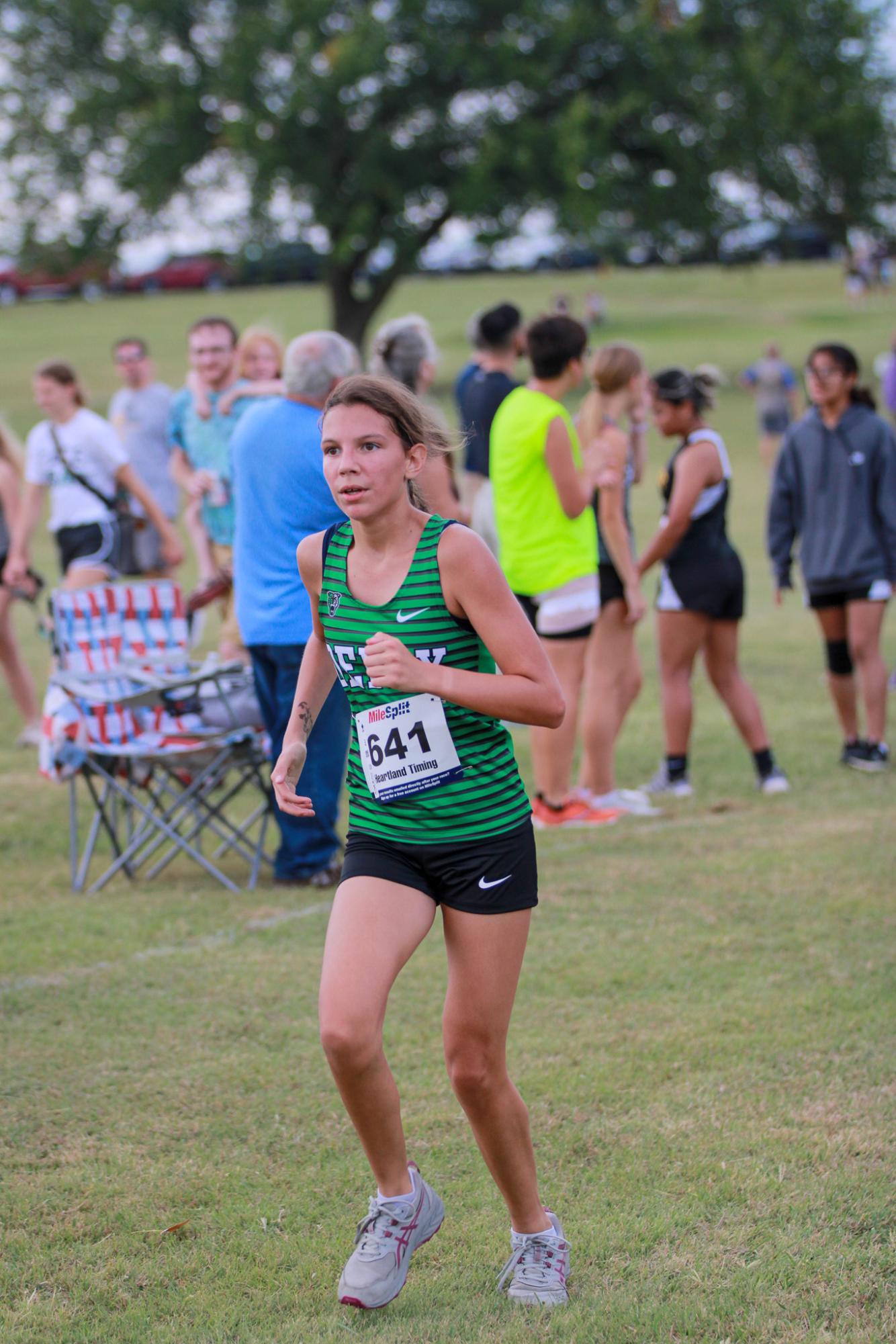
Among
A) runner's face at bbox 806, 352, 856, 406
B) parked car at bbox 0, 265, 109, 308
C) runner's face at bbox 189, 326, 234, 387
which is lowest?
runner's face at bbox 806, 352, 856, 406

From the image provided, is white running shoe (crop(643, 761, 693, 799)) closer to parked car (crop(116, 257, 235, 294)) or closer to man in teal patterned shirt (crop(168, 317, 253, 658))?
man in teal patterned shirt (crop(168, 317, 253, 658))

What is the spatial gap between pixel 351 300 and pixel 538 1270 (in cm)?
3039

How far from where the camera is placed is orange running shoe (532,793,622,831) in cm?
696

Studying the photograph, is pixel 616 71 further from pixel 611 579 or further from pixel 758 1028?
pixel 758 1028

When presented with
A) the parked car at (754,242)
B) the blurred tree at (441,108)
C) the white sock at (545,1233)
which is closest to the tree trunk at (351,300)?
the blurred tree at (441,108)

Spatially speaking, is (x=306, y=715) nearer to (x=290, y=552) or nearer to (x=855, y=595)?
(x=290, y=552)

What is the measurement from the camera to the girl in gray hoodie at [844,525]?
7.80 metres

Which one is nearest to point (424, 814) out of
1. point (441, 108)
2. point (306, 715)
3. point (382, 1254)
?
point (306, 715)

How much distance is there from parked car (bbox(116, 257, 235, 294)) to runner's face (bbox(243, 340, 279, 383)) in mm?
47950

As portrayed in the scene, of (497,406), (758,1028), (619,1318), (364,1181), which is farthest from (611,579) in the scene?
(619,1318)

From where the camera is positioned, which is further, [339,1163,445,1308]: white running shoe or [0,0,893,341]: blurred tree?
[0,0,893,341]: blurred tree

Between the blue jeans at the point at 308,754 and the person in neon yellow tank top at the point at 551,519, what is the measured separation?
100 cm

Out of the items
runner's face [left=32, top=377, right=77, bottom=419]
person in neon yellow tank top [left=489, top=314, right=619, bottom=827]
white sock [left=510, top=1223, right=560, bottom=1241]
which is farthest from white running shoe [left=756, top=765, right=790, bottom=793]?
white sock [left=510, top=1223, right=560, bottom=1241]

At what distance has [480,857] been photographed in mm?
3020
